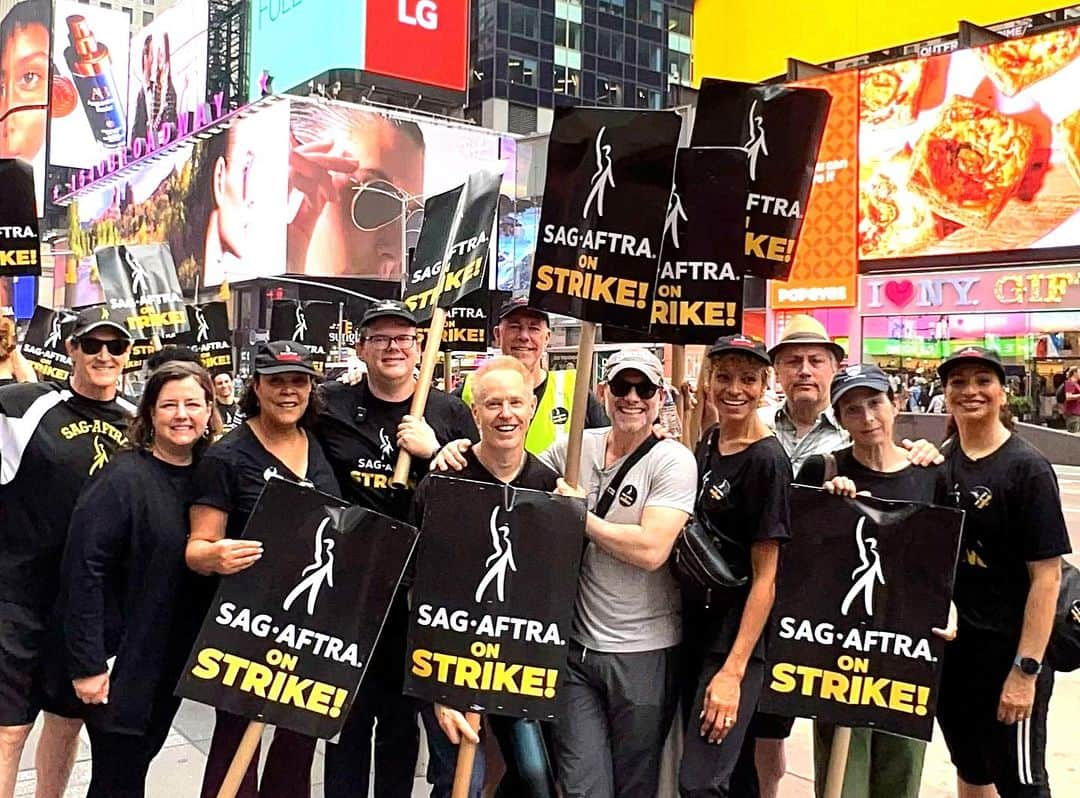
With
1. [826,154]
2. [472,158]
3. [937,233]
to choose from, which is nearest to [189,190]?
[472,158]

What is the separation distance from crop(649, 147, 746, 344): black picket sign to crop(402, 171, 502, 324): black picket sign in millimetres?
775

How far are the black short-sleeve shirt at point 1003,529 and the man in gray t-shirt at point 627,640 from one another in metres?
1.02

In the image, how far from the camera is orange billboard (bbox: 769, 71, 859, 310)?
87.7 ft

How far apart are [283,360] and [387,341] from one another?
0.52 metres

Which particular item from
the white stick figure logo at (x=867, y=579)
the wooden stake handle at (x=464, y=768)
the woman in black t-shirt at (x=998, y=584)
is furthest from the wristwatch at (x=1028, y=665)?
the wooden stake handle at (x=464, y=768)

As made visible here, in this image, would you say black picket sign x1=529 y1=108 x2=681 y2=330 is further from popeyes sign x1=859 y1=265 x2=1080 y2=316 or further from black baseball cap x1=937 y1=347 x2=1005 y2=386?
popeyes sign x1=859 y1=265 x2=1080 y2=316

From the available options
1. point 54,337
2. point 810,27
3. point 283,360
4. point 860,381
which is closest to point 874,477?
point 860,381

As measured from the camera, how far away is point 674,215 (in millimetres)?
3924

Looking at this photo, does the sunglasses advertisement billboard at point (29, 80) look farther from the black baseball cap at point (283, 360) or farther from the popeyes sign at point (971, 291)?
the black baseball cap at point (283, 360)

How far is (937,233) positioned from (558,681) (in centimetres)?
2449

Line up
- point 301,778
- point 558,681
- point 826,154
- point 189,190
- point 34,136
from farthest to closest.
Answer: point 34,136 < point 189,190 < point 826,154 < point 301,778 < point 558,681

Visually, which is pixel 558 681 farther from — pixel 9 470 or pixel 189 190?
pixel 189 190

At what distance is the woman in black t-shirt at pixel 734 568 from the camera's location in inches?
125

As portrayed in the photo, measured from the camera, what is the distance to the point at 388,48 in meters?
47.9
